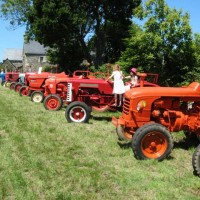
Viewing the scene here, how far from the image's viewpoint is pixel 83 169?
576 cm

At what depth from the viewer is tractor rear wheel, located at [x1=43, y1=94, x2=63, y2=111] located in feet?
42.2

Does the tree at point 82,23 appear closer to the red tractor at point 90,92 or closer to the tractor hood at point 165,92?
the red tractor at point 90,92

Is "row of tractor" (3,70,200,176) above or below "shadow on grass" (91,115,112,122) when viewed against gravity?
above

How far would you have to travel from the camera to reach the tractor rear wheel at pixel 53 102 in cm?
1286

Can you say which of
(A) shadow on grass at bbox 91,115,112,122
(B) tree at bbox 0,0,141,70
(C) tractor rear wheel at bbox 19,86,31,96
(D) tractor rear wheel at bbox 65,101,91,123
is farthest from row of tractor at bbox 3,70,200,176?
(B) tree at bbox 0,0,141,70

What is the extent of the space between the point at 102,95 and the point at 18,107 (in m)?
3.39

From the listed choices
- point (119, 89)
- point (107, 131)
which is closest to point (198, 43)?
point (119, 89)

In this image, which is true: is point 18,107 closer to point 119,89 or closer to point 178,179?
point 119,89

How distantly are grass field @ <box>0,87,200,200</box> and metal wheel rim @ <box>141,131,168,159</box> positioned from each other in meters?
0.24

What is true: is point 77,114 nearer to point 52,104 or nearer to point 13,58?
point 52,104

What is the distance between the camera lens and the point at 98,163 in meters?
6.16

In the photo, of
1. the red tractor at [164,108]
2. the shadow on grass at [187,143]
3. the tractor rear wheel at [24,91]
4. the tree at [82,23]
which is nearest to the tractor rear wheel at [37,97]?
the tractor rear wheel at [24,91]

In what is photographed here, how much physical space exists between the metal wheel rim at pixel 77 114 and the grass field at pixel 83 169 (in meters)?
1.24

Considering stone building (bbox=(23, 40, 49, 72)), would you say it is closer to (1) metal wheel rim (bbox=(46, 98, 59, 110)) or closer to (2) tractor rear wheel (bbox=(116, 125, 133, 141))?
(1) metal wheel rim (bbox=(46, 98, 59, 110))
